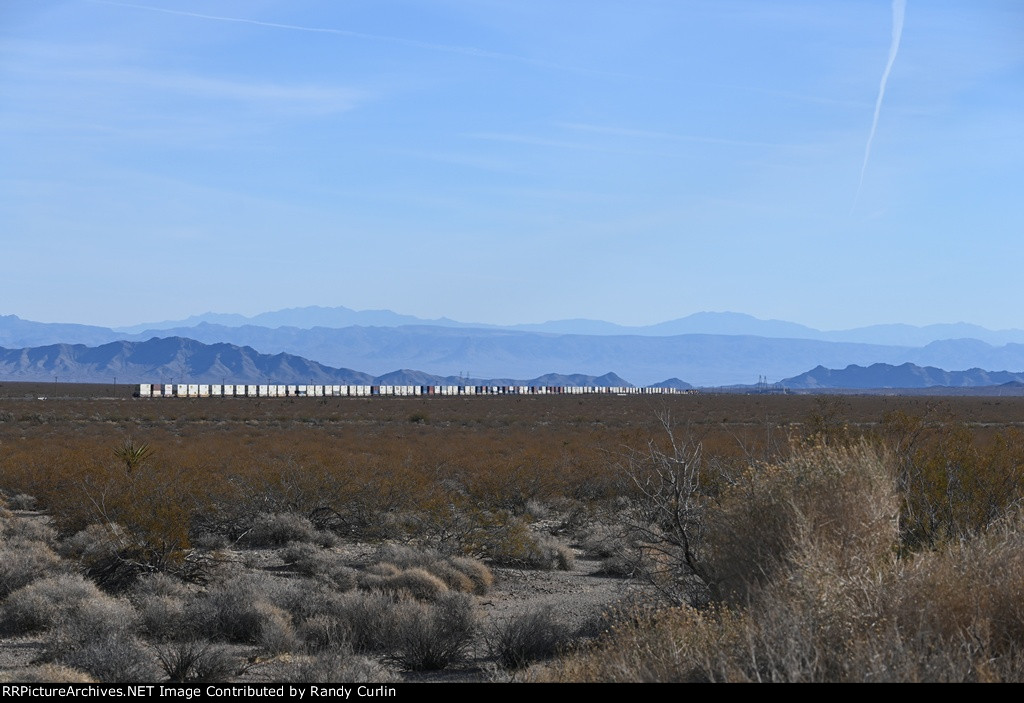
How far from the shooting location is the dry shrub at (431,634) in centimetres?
1089

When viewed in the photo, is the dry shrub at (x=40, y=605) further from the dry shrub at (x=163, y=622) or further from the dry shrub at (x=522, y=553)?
the dry shrub at (x=522, y=553)

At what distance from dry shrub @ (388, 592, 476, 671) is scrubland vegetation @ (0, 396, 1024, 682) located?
0.03 meters

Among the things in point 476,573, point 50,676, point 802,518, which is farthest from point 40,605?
point 802,518

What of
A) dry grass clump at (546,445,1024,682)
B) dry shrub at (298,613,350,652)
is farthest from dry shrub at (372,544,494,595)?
dry grass clump at (546,445,1024,682)

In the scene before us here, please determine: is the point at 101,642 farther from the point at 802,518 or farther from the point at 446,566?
the point at 802,518

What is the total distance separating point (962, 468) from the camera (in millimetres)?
14602

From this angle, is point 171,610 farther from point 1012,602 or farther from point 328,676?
point 1012,602

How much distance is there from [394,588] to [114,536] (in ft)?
14.3

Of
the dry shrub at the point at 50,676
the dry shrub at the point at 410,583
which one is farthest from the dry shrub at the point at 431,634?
the dry shrub at the point at 50,676

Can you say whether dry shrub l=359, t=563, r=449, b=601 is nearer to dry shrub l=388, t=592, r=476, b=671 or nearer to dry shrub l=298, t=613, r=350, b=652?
dry shrub l=388, t=592, r=476, b=671

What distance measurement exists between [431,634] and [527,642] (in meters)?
1.07

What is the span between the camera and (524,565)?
17625 millimetres

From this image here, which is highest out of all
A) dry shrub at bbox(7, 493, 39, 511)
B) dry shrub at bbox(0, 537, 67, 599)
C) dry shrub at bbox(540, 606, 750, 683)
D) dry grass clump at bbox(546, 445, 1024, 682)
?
dry grass clump at bbox(546, 445, 1024, 682)

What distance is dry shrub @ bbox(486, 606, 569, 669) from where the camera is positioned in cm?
1077
